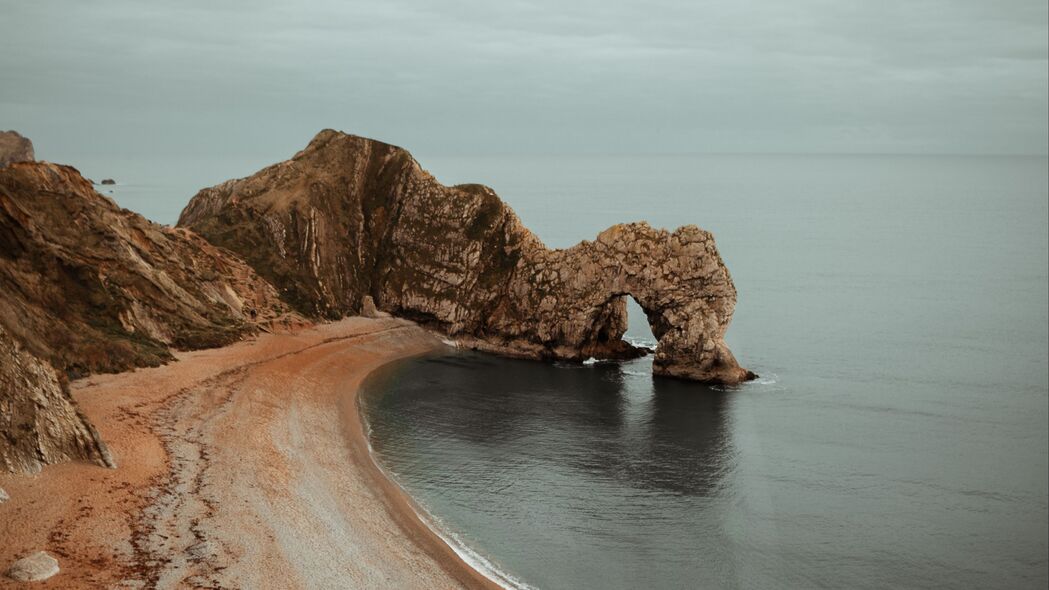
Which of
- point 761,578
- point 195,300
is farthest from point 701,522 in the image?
point 195,300

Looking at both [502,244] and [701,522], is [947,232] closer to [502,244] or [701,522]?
[502,244]

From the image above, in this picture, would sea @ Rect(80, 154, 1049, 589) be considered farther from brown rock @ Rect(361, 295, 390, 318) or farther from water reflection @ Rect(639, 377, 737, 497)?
brown rock @ Rect(361, 295, 390, 318)

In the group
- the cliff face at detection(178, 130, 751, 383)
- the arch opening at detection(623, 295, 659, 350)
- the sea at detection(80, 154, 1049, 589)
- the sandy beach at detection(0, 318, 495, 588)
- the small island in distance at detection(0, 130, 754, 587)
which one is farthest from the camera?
the arch opening at detection(623, 295, 659, 350)

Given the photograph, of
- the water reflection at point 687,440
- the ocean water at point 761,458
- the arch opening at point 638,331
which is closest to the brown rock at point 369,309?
the ocean water at point 761,458

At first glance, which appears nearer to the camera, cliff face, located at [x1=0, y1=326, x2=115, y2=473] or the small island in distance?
cliff face, located at [x1=0, y1=326, x2=115, y2=473]

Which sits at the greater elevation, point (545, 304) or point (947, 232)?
point (947, 232)

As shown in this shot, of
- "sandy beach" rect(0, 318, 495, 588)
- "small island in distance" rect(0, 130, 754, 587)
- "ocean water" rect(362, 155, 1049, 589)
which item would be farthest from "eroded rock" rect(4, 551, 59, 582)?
"ocean water" rect(362, 155, 1049, 589)
